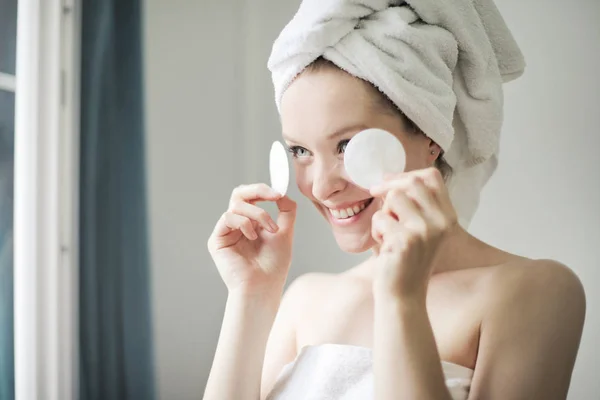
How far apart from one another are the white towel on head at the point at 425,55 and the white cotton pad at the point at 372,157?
76mm

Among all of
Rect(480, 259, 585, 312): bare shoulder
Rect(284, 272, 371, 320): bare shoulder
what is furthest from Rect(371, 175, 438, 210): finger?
Rect(284, 272, 371, 320): bare shoulder

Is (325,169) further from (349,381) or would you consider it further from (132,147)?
(132,147)

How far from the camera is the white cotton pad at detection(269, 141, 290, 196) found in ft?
3.21

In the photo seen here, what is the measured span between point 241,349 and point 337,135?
413 mm

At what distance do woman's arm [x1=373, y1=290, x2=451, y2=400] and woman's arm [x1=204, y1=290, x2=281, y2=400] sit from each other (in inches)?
12.6

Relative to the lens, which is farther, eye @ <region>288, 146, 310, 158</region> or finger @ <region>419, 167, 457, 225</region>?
eye @ <region>288, 146, 310, 158</region>

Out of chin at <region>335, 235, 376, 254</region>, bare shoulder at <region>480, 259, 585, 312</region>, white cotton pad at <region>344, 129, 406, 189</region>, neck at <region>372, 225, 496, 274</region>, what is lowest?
bare shoulder at <region>480, 259, 585, 312</region>

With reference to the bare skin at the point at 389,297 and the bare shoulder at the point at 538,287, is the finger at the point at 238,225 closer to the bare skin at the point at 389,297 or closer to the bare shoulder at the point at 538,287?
the bare skin at the point at 389,297

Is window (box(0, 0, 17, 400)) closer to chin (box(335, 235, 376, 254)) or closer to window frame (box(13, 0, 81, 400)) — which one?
window frame (box(13, 0, 81, 400))

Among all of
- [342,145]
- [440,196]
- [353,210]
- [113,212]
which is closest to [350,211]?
[353,210]

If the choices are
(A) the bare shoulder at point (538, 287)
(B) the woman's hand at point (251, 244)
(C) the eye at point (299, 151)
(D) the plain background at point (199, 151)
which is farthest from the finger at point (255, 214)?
(D) the plain background at point (199, 151)

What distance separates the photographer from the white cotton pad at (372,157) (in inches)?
31.7

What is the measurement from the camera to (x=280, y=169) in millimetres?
987

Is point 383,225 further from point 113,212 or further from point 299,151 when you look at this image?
point 113,212
